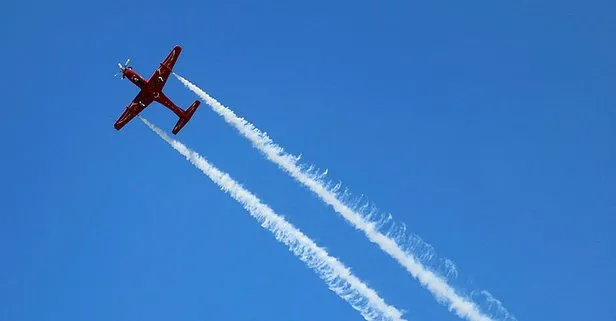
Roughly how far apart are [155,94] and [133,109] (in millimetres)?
2882

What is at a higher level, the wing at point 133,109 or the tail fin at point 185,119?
the tail fin at point 185,119

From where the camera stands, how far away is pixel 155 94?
364ft

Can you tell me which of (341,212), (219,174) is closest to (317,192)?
(341,212)

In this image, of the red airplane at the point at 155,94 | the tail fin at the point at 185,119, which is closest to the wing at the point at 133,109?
the red airplane at the point at 155,94

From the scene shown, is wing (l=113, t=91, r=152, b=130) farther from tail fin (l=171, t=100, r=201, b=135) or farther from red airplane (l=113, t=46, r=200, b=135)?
tail fin (l=171, t=100, r=201, b=135)

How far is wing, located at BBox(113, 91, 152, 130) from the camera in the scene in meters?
111

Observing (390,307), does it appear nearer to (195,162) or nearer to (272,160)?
(272,160)

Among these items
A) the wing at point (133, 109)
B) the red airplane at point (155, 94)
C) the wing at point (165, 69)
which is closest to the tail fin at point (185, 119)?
the red airplane at point (155, 94)

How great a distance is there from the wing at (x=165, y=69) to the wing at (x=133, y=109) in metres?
2.11

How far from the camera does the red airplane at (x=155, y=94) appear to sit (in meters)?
109

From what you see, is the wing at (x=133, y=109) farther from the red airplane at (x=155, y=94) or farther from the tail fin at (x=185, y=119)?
the tail fin at (x=185, y=119)

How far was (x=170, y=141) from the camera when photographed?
110 m

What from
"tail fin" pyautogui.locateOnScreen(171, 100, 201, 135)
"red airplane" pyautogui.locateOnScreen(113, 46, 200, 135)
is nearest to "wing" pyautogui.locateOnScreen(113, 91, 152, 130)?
"red airplane" pyautogui.locateOnScreen(113, 46, 200, 135)

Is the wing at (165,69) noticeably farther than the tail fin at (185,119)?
No
